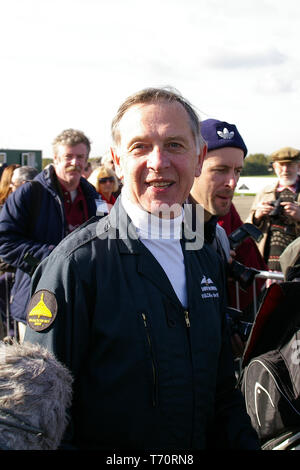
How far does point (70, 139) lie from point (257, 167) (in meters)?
12.5

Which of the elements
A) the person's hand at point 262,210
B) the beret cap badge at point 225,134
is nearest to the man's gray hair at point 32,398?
the beret cap badge at point 225,134

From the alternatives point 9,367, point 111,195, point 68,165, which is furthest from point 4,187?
point 9,367

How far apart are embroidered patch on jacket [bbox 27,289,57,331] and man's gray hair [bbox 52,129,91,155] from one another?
11.1ft

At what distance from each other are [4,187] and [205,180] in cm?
403

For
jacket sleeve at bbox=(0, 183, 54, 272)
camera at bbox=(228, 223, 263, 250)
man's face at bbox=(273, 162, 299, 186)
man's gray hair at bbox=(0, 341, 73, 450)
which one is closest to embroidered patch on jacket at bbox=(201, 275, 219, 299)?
man's gray hair at bbox=(0, 341, 73, 450)

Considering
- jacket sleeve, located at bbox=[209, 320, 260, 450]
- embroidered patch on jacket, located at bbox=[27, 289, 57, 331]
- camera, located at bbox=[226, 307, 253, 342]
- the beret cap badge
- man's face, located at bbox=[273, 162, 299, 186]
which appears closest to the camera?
embroidered patch on jacket, located at bbox=[27, 289, 57, 331]

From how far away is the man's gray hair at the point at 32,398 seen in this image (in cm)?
127

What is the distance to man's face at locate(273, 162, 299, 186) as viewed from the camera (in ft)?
19.3

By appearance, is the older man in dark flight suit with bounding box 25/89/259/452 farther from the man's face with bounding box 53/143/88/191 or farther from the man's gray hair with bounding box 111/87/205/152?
the man's face with bounding box 53/143/88/191

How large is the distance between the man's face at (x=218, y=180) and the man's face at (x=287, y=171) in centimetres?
311

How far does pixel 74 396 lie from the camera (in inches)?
64.0

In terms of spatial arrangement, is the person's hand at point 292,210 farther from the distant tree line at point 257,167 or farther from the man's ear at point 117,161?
the man's ear at point 117,161
